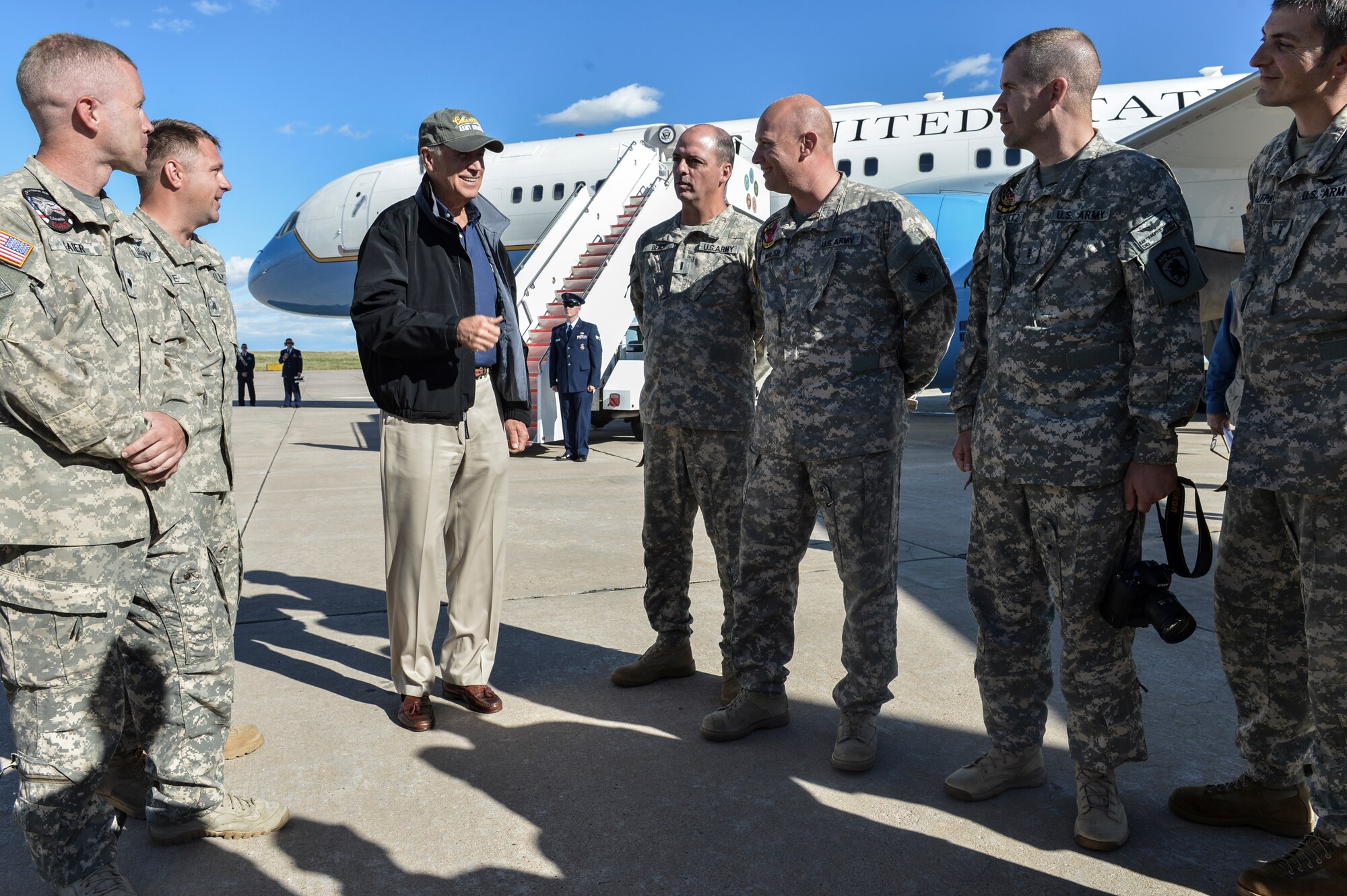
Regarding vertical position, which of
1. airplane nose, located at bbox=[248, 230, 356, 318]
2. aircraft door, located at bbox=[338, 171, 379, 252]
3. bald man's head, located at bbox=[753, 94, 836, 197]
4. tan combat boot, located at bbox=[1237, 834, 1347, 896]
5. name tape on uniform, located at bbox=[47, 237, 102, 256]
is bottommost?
tan combat boot, located at bbox=[1237, 834, 1347, 896]

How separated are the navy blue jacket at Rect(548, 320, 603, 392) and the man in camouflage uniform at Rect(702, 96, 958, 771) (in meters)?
6.78

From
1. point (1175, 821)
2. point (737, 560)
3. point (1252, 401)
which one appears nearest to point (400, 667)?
point (737, 560)

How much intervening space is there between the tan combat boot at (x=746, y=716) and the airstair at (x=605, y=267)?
23.5 ft

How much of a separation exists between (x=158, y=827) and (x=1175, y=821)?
2705mm

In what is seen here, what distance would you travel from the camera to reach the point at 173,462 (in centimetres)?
210

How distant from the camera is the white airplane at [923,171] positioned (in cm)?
1069

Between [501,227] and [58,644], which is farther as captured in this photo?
[501,227]

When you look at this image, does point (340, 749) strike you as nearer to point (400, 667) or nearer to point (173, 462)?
point (400, 667)

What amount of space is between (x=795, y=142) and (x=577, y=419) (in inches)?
281

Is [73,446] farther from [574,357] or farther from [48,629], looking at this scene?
[574,357]

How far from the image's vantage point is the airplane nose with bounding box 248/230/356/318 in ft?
54.9

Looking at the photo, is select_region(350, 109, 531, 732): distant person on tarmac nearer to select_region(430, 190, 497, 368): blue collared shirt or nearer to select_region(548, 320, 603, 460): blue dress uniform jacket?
select_region(430, 190, 497, 368): blue collared shirt

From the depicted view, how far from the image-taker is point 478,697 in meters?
3.30

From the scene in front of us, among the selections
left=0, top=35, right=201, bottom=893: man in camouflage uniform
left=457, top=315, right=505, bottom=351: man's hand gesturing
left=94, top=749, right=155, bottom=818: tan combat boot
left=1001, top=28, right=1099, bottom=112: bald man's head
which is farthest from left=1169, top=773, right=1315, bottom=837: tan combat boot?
left=94, top=749, right=155, bottom=818: tan combat boot
